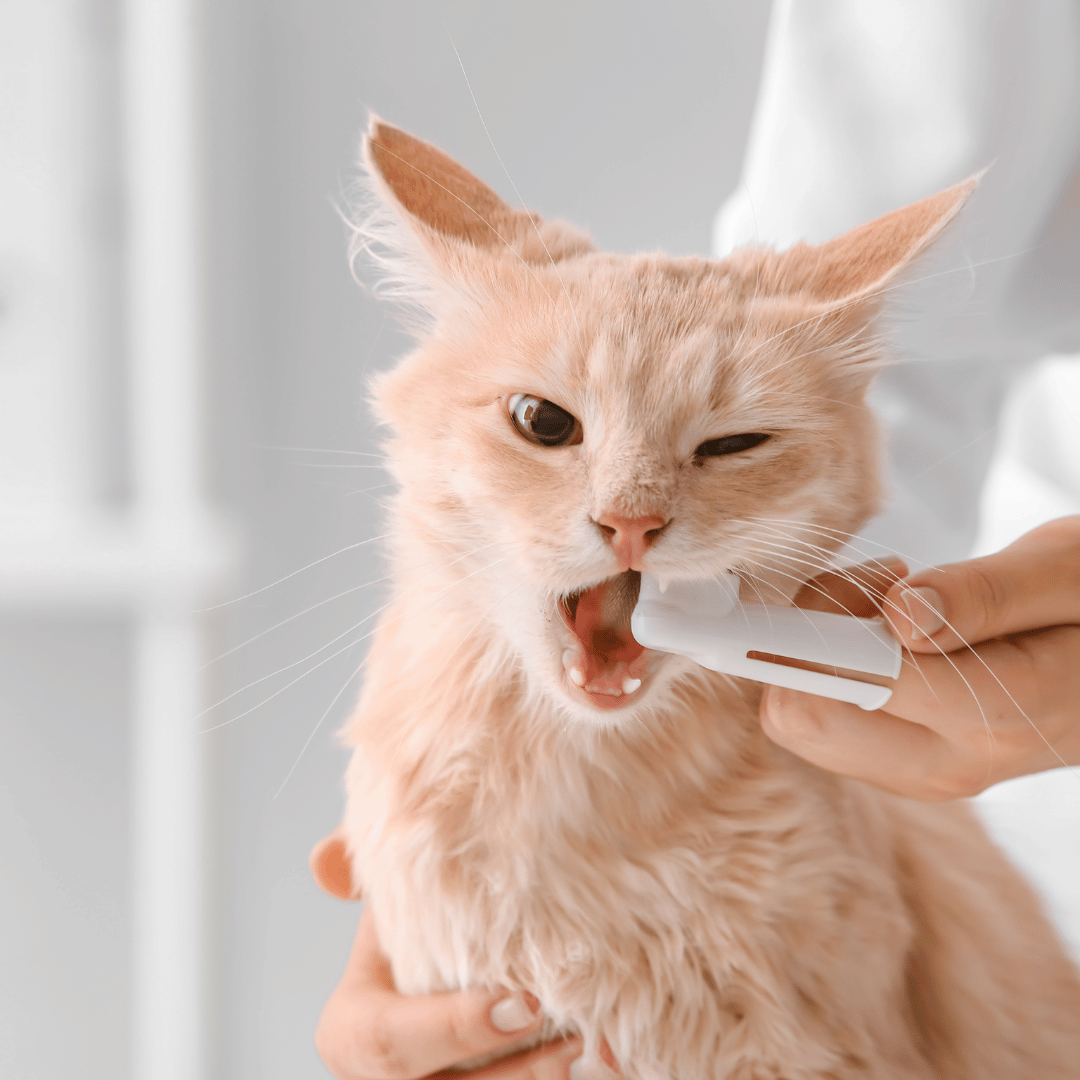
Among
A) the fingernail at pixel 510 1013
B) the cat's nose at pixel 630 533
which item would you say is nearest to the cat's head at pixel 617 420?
the cat's nose at pixel 630 533

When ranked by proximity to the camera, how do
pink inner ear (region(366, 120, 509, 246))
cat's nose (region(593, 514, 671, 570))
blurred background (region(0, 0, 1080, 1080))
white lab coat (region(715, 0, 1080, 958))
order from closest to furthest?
cat's nose (region(593, 514, 671, 570)) → pink inner ear (region(366, 120, 509, 246)) → white lab coat (region(715, 0, 1080, 958)) → blurred background (region(0, 0, 1080, 1080))

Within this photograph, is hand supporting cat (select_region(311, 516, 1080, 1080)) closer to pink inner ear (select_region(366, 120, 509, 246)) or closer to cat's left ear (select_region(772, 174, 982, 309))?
cat's left ear (select_region(772, 174, 982, 309))

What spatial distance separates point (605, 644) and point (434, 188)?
20.4 inches

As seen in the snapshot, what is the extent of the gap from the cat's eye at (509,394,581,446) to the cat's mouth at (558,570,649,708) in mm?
133

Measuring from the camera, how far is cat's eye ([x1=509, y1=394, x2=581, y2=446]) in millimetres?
784

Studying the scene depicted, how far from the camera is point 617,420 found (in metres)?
0.73

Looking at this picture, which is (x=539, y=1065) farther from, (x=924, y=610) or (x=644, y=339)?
(x=644, y=339)

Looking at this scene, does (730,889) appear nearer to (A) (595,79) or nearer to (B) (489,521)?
(B) (489,521)

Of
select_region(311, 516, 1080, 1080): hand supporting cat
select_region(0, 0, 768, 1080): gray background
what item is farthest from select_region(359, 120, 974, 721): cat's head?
select_region(0, 0, 768, 1080): gray background

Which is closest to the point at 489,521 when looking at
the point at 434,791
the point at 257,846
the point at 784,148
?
the point at 434,791

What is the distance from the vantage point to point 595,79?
1489 mm

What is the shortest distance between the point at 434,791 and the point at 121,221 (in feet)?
4.34

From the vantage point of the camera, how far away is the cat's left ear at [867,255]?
0.80m

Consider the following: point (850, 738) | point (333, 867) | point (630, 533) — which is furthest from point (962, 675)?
Answer: point (333, 867)
